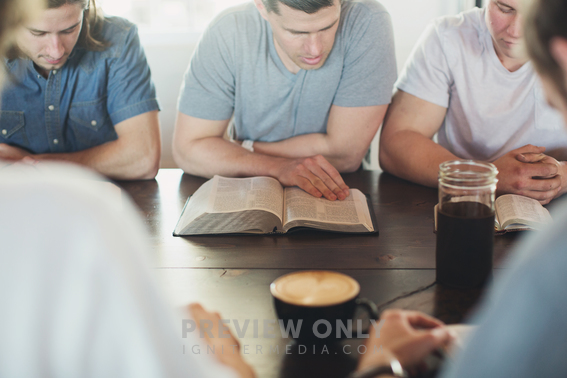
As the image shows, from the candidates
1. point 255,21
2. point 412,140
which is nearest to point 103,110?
point 255,21

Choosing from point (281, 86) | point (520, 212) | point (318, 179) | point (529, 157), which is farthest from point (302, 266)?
point (281, 86)

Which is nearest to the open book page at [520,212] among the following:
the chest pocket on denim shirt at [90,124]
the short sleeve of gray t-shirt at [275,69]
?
the short sleeve of gray t-shirt at [275,69]

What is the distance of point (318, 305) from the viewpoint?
0.63 m

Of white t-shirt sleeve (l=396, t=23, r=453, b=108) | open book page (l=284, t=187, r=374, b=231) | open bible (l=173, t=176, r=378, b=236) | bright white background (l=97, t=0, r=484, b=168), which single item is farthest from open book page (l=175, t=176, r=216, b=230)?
bright white background (l=97, t=0, r=484, b=168)

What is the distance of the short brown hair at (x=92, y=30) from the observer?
1.61m

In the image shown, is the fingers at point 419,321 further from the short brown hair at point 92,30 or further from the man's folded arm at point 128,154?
the short brown hair at point 92,30

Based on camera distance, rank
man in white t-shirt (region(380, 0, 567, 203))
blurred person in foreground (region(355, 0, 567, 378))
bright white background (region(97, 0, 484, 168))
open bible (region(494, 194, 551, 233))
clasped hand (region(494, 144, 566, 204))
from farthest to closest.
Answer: bright white background (region(97, 0, 484, 168))
man in white t-shirt (region(380, 0, 567, 203))
clasped hand (region(494, 144, 566, 204))
open bible (region(494, 194, 551, 233))
blurred person in foreground (region(355, 0, 567, 378))

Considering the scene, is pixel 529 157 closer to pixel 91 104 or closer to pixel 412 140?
pixel 412 140

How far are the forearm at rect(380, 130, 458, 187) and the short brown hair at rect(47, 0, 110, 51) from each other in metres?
1.00

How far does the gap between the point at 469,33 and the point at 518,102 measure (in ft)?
0.88

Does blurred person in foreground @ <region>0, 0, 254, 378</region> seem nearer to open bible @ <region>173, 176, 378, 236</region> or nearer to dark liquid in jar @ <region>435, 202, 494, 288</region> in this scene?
dark liquid in jar @ <region>435, 202, 494, 288</region>

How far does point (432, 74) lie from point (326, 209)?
A: 0.70 metres

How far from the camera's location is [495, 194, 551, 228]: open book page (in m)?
1.06

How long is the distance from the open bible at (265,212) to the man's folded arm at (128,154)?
1.20ft
